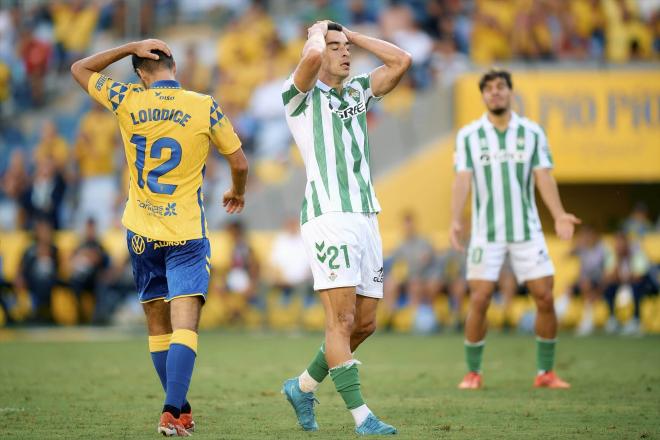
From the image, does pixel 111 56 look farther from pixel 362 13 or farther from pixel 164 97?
pixel 362 13

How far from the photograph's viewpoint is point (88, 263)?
18.6 meters

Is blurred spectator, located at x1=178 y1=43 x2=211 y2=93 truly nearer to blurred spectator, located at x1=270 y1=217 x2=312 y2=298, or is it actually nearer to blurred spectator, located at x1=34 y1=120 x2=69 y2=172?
blurred spectator, located at x1=34 y1=120 x2=69 y2=172

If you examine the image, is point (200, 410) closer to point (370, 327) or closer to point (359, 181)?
point (370, 327)

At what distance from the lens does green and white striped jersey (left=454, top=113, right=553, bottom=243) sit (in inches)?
410

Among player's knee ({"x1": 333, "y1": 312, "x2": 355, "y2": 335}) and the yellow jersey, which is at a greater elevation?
the yellow jersey

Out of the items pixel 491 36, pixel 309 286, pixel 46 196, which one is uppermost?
pixel 491 36

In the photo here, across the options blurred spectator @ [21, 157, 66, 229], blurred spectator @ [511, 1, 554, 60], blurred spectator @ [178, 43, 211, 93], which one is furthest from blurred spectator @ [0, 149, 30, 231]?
blurred spectator @ [511, 1, 554, 60]

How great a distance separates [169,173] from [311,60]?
1.16 meters

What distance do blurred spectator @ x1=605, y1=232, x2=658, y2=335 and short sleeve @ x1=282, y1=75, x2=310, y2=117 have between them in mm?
10521

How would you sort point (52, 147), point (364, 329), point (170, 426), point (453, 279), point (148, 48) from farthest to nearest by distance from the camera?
point (52, 147)
point (453, 279)
point (364, 329)
point (148, 48)
point (170, 426)

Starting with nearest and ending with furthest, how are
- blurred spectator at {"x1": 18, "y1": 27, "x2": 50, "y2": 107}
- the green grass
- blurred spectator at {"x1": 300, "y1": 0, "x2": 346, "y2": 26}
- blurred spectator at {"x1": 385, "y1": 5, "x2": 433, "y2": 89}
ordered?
the green grass
blurred spectator at {"x1": 385, "y1": 5, "x2": 433, "y2": 89}
blurred spectator at {"x1": 300, "y1": 0, "x2": 346, "y2": 26}
blurred spectator at {"x1": 18, "y1": 27, "x2": 50, "y2": 107}

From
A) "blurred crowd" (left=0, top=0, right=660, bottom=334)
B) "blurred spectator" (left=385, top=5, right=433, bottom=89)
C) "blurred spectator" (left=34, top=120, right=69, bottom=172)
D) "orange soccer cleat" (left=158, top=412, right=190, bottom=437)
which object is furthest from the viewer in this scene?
"blurred spectator" (left=34, top=120, right=69, bottom=172)

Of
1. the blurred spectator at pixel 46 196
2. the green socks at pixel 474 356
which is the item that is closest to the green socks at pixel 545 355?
the green socks at pixel 474 356

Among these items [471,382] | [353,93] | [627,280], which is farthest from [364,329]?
[627,280]
